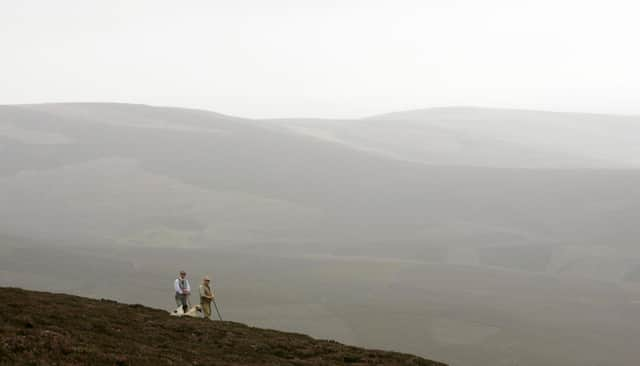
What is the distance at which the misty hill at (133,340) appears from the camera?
1683 centimetres

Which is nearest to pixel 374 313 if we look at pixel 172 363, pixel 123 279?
pixel 123 279

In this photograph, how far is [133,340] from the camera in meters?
20.5

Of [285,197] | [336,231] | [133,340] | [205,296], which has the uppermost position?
[285,197]

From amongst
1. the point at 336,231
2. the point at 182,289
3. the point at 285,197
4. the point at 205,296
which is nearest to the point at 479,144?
the point at 285,197

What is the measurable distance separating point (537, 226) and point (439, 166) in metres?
38.2

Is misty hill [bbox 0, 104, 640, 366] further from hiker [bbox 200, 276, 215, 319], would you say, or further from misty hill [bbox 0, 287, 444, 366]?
misty hill [bbox 0, 287, 444, 366]

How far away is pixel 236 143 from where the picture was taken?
438 feet

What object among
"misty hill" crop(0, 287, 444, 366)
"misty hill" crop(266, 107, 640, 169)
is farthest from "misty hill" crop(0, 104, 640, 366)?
"misty hill" crop(0, 287, 444, 366)

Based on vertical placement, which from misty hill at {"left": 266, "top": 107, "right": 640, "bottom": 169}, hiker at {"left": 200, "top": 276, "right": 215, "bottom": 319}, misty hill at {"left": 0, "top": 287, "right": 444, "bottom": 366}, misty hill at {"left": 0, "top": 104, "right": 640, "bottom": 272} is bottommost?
misty hill at {"left": 0, "top": 287, "right": 444, "bottom": 366}

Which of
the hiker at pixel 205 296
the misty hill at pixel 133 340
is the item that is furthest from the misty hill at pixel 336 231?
the misty hill at pixel 133 340

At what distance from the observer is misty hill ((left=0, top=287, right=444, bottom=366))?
1683cm

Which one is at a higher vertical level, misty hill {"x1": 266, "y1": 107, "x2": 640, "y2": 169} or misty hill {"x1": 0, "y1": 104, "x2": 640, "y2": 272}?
misty hill {"x1": 266, "y1": 107, "x2": 640, "y2": 169}

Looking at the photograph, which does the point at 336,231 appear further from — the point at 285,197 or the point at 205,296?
the point at 205,296

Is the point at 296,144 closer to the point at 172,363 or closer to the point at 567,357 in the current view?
the point at 567,357
